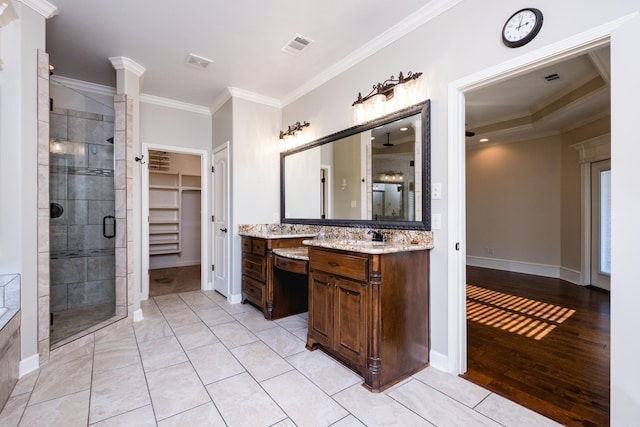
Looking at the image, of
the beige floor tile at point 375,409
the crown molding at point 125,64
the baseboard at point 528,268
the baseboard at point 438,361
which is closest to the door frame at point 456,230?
the baseboard at point 438,361

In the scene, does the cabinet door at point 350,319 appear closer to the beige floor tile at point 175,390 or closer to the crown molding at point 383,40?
the beige floor tile at point 175,390

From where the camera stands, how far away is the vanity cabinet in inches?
75.0

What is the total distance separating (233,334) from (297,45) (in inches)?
109

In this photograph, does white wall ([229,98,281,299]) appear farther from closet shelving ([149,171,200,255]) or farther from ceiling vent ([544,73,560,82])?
ceiling vent ([544,73,560,82])

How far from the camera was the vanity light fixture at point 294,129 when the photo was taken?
3.62 m

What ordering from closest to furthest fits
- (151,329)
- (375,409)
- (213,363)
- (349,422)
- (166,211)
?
(349,422), (375,409), (213,363), (151,329), (166,211)

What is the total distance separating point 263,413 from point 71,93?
12.6ft

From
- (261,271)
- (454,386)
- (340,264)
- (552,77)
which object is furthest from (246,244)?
(552,77)

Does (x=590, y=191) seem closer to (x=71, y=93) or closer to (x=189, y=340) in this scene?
(x=189, y=340)

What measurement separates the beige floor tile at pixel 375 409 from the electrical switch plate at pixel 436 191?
54.0 inches

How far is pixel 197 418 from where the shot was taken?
1.62 m

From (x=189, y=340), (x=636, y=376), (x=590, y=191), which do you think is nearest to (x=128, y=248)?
(x=189, y=340)

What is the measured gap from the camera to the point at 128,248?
9.81ft

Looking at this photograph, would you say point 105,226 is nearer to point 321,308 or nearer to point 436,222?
point 321,308
